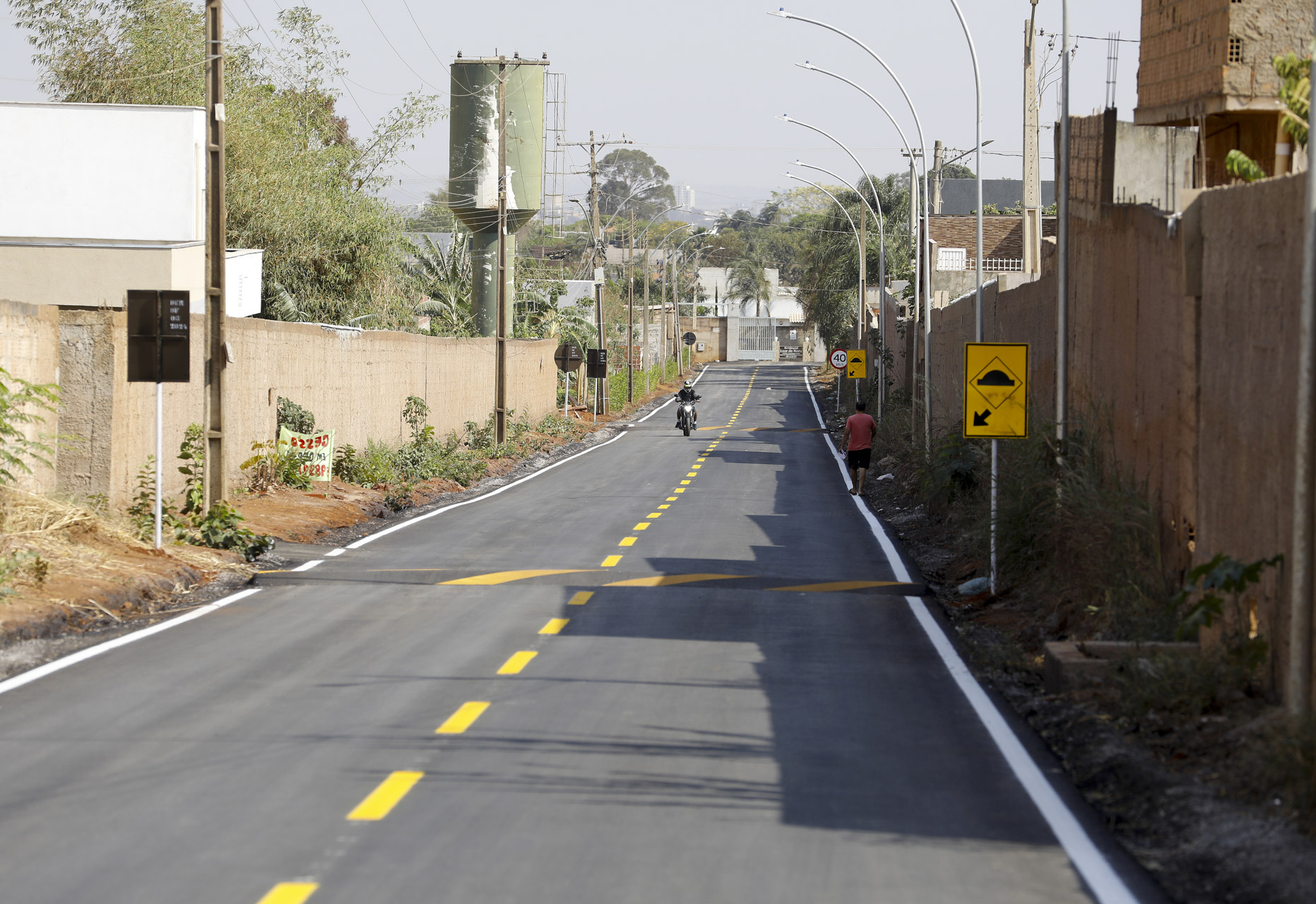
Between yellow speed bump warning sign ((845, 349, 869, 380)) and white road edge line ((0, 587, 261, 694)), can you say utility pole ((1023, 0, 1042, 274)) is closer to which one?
yellow speed bump warning sign ((845, 349, 869, 380))

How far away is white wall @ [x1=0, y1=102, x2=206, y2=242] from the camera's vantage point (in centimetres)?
2781

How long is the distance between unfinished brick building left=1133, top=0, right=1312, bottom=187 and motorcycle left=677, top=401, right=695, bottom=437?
33.0 metres

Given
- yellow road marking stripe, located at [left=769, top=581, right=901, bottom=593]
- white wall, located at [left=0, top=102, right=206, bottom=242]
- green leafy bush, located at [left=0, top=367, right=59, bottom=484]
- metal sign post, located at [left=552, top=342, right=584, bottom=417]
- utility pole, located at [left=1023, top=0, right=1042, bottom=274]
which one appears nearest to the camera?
green leafy bush, located at [left=0, top=367, right=59, bottom=484]

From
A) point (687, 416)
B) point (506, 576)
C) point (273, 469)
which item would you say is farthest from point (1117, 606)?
point (687, 416)

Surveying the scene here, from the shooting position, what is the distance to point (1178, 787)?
7.25m

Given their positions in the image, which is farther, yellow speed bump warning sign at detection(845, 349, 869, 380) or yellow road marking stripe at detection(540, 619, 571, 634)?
yellow speed bump warning sign at detection(845, 349, 869, 380)

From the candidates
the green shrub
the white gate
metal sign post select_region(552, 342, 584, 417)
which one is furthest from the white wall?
the white gate

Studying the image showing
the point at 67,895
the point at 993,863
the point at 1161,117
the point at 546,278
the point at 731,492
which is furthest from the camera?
the point at 546,278

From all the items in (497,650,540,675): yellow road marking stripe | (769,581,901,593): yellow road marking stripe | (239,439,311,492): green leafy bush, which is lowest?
(769,581,901,593): yellow road marking stripe

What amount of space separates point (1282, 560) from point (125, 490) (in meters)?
14.0

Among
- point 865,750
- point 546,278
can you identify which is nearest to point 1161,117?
point 865,750

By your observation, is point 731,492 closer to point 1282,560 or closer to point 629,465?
point 629,465

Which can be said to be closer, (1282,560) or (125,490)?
(1282,560)

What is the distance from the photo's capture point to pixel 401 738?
823 centimetres
